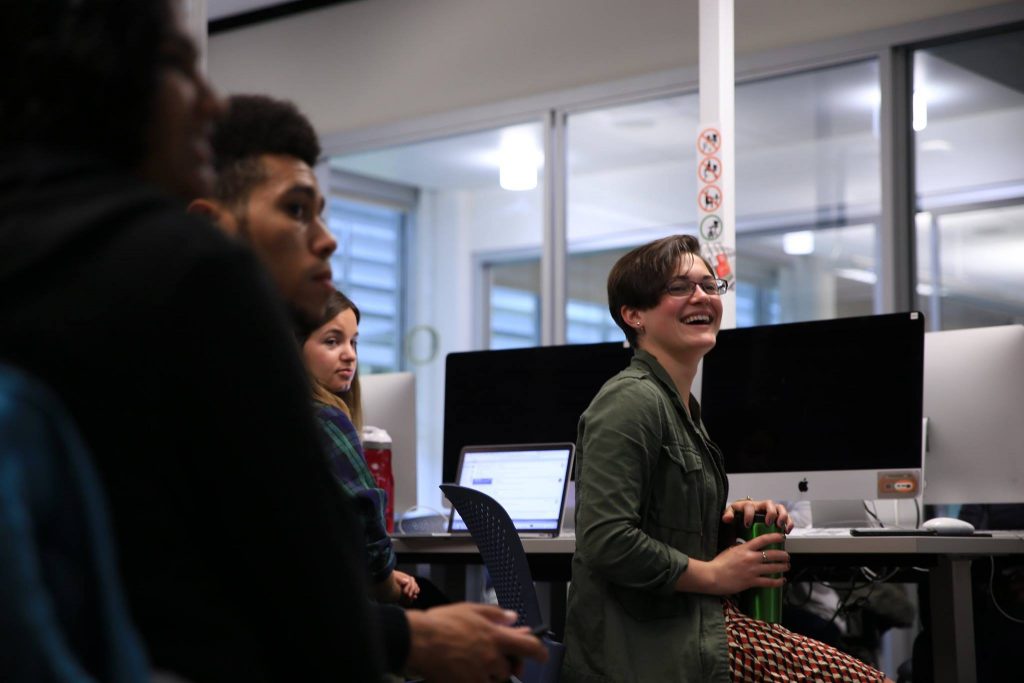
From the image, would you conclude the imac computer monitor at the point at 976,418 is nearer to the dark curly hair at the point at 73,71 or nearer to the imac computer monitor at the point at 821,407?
the imac computer monitor at the point at 821,407

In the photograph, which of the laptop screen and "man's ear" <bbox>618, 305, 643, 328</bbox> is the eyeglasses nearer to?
"man's ear" <bbox>618, 305, 643, 328</bbox>

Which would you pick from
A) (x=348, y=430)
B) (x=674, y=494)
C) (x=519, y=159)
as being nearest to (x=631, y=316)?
(x=674, y=494)

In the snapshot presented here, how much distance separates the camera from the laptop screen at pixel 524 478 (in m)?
3.18

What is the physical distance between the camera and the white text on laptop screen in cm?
319

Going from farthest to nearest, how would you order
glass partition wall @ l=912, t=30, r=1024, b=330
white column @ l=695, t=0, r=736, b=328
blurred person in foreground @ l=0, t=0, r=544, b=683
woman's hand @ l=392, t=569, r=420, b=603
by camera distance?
glass partition wall @ l=912, t=30, r=1024, b=330
white column @ l=695, t=0, r=736, b=328
woman's hand @ l=392, t=569, r=420, b=603
blurred person in foreground @ l=0, t=0, r=544, b=683

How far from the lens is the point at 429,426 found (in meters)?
7.11

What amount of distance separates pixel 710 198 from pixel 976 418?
53.7 inches

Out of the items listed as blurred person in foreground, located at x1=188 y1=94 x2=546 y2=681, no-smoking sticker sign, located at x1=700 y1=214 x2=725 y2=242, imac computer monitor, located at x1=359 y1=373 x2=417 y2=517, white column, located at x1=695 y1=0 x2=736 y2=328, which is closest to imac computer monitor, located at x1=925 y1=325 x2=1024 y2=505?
white column, located at x1=695 y1=0 x2=736 y2=328

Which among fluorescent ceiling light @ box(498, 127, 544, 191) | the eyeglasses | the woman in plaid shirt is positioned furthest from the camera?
fluorescent ceiling light @ box(498, 127, 544, 191)

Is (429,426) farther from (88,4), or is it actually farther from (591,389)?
(88,4)

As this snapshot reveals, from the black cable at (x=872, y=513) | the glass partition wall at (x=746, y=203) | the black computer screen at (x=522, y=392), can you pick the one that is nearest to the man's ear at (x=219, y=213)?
the black computer screen at (x=522, y=392)

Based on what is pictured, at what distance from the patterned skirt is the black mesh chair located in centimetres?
33

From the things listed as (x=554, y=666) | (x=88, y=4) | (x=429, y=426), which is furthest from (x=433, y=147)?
(x=88, y=4)

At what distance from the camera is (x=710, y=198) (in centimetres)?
411
